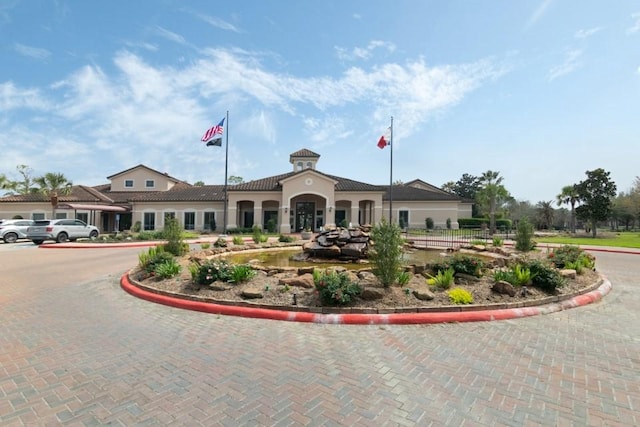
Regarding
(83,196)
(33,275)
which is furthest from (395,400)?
(83,196)

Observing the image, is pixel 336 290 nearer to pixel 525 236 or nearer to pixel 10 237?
pixel 525 236

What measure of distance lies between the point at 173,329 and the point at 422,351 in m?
3.97

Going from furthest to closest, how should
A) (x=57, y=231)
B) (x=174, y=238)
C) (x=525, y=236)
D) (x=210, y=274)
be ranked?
(x=57, y=231), (x=525, y=236), (x=174, y=238), (x=210, y=274)

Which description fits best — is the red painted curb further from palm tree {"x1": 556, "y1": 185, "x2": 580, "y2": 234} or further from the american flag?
palm tree {"x1": 556, "y1": 185, "x2": 580, "y2": 234}

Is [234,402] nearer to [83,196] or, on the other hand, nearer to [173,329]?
[173,329]

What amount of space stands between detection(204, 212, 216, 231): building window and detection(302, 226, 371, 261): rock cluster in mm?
26536

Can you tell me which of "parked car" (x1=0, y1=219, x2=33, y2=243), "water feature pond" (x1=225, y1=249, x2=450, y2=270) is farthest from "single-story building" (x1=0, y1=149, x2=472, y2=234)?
"water feature pond" (x1=225, y1=249, x2=450, y2=270)

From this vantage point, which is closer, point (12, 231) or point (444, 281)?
point (444, 281)

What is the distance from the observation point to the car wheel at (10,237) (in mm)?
24328

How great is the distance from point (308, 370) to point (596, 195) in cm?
4595

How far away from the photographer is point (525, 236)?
48.5 feet

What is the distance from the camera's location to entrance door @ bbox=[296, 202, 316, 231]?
3778 centimetres

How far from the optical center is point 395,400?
11.0 ft

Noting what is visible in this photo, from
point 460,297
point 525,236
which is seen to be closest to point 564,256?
point 525,236
